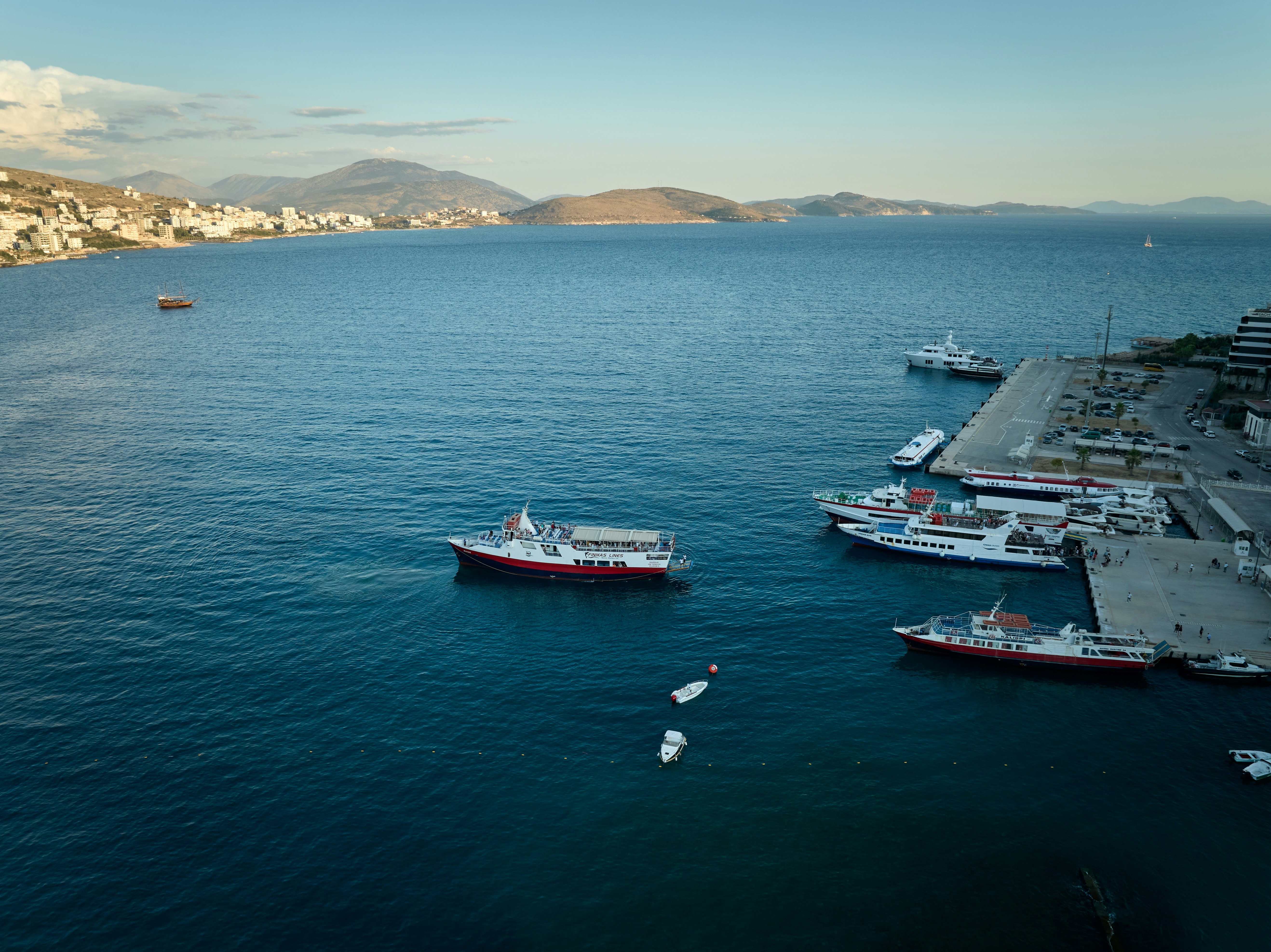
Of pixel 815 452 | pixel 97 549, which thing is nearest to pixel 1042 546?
pixel 815 452

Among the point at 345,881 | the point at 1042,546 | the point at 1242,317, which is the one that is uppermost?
the point at 1242,317

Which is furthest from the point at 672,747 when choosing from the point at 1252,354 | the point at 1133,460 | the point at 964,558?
the point at 1252,354

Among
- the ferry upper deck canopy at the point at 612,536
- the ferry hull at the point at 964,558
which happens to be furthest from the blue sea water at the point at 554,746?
the ferry upper deck canopy at the point at 612,536

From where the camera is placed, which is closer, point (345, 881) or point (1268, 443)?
point (345, 881)

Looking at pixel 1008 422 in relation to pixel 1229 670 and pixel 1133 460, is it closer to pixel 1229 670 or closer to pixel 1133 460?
pixel 1133 460

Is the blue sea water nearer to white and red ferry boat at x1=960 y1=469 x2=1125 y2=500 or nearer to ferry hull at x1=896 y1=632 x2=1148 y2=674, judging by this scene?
ferry hull at x1=896 y1=632 x2=1148 y2=674

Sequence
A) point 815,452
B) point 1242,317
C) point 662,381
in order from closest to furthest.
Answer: point 815,452 → point 1242,317 → point 662,381

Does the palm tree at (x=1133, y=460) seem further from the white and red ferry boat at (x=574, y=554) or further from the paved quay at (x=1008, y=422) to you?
the white and red ferry boat at (x=574, y=554)

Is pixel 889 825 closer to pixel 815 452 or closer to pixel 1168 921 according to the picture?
pixel 1168 921
